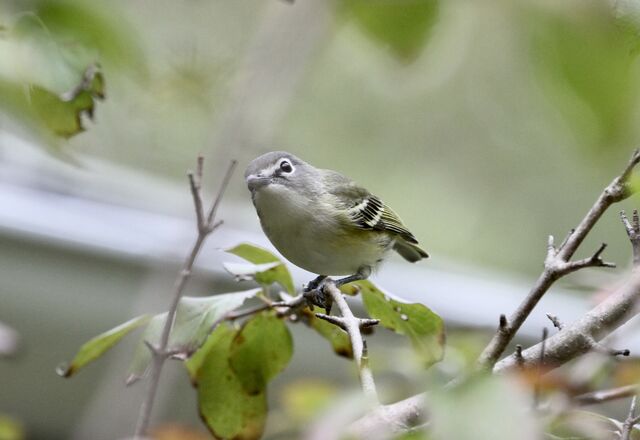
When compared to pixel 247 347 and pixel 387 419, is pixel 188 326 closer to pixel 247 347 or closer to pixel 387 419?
pixel 247 347

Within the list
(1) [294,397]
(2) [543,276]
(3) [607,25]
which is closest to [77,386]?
(1) [294,397]

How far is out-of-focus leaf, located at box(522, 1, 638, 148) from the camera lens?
735 millimetres

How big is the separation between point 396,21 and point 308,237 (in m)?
0.80

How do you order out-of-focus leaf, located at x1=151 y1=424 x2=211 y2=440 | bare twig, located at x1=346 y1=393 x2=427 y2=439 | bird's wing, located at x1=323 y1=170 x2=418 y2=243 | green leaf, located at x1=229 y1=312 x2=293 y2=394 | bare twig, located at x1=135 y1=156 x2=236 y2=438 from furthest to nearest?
bird's wing, located at x1=323 y1=170 x2=418 y2=243 → out-of-focus leaf, located at x1=151 y1=424 x2=211 y2=440 → green leaf, located at x1=229 y1=312 x2=293 y2=394 → bare twig, located at x1=135 y1=156 x2=236 y2=438 → bare twig, located at x1=346 y1=393 x2=427 y2=439

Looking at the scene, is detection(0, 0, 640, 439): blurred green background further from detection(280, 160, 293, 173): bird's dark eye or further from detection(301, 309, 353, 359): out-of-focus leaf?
detection(301, 309, 353, 359): out-of-focus leaf

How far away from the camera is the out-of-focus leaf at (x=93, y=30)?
772mm

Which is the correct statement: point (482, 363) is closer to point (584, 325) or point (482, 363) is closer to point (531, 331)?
point (584, 325)

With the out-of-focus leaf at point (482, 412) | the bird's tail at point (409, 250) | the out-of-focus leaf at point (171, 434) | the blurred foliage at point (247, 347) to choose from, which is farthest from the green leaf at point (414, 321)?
the bird's tail at point (409, 250)

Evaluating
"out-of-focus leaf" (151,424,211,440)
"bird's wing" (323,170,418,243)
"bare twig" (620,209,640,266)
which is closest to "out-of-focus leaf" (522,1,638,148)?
"bare twig" (620,209,640,266)

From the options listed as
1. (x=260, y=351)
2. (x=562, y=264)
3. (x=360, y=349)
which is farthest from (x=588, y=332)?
(x=260, y=351)

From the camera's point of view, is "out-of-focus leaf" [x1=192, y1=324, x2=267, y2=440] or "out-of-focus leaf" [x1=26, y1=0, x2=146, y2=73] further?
"out-of-focus leaf" [x1=192, y1=324, x2=267, y2=440]

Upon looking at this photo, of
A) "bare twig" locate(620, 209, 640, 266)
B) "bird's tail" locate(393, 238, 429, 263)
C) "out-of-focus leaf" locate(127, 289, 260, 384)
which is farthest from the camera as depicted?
"bird's tail" locate(393, 238, 429, 263)

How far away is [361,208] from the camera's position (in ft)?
6.02

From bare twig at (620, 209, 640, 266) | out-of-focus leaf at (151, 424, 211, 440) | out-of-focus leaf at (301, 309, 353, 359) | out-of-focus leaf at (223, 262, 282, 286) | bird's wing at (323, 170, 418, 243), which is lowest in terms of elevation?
out-of-focus leaf at (151, 424, 211, 440)
